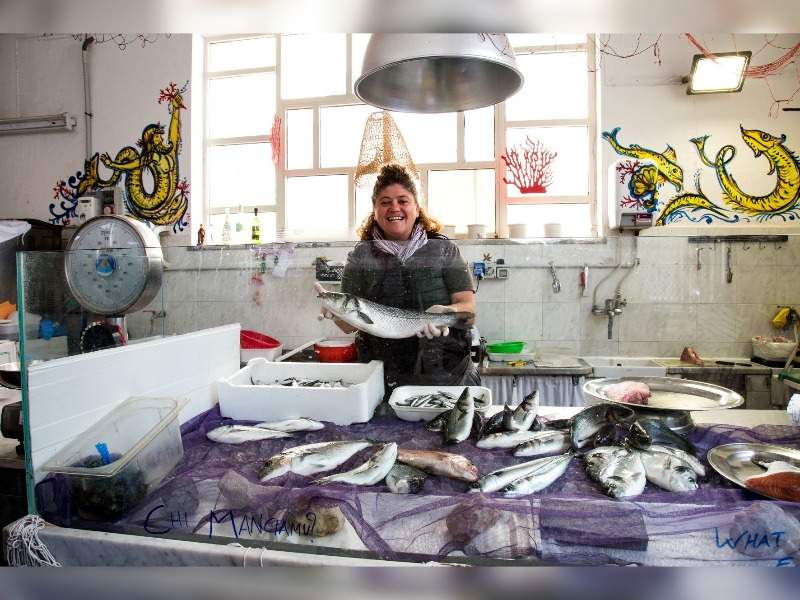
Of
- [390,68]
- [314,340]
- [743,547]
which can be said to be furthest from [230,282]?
[743,547]

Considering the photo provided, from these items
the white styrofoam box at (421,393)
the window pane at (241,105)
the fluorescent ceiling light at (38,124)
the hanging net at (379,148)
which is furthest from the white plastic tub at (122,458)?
the fluorescent ceiling light at (38,124)

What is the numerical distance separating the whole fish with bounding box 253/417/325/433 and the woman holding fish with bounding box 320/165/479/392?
0.36m

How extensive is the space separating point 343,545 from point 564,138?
4658 millimetres

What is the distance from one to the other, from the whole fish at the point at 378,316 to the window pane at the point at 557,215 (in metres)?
3.30

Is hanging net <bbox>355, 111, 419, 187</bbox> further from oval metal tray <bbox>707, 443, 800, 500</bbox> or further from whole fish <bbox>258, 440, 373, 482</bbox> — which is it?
oval metal tray <bbox>707, 443, 800, 500</bbox>

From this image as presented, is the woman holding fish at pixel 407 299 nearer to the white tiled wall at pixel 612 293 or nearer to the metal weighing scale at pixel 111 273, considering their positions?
the white tiled wall at pixel 612 293

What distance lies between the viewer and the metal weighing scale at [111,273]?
1423 millimetres

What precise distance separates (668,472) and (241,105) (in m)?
5.53

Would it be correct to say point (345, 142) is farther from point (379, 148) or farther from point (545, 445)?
point (545, 445)

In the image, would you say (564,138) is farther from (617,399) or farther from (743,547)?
(743,547)

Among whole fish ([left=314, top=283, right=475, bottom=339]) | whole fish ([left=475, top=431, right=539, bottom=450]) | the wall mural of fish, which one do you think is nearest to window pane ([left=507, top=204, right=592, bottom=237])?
the wall mural of fish

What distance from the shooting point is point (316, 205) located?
17.2ft

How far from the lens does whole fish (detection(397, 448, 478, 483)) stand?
1.25 m

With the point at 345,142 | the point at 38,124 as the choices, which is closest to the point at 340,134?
the point at 345,142
